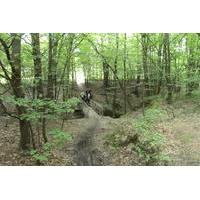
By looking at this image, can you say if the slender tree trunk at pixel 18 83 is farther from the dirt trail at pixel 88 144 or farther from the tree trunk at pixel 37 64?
the dirt trail at pixel 88 144

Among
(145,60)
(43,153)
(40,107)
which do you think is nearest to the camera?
(40,107)

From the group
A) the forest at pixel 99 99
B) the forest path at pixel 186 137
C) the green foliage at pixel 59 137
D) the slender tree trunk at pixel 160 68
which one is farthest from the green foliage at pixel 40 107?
the forest path at pixel 186 137

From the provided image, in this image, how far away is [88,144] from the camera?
6379 millimetres

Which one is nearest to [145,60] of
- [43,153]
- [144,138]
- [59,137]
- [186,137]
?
[144,138]

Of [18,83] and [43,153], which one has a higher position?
[18,83]

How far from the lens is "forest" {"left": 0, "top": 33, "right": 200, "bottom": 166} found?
19.2ft

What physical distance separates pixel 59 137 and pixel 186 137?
213cm

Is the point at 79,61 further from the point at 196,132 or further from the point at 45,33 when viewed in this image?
the point at 196,132

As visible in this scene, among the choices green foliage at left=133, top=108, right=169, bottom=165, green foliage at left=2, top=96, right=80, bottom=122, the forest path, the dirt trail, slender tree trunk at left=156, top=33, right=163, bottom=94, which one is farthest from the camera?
slender tree trunk at left=156, top=33, right=163, bottom=94

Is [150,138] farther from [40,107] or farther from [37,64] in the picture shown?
[37,64]

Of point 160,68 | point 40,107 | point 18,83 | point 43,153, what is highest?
point 160,68

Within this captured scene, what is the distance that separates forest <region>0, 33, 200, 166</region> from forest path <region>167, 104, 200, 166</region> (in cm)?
2

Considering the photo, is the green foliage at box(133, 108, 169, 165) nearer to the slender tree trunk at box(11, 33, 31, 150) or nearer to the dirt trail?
the dirt trail

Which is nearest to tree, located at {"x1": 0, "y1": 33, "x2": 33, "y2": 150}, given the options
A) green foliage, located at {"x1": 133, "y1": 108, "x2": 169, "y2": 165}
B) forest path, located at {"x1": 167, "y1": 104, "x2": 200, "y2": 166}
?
green foliage, located at {"x1": 133, "y1": 108, "x2": 169, "y2": 165}
